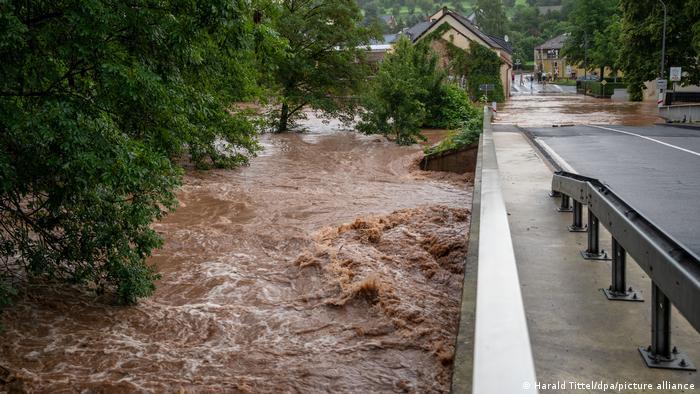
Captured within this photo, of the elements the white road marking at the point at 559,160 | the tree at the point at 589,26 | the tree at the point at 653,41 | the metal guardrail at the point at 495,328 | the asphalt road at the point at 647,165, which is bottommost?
the asphalt road at the point at 647,165

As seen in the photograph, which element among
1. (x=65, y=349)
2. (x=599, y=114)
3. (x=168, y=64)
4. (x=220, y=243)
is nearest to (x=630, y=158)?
(x=220, y=243)

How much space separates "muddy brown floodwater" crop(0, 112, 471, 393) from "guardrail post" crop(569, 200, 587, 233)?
1.66 m

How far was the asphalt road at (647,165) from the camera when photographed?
30.0ft

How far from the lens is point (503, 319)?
9.95 feet

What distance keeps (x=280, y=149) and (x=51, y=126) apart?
22772 millimetres

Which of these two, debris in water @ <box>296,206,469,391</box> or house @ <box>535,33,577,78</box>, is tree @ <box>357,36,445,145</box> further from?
house @ <box>535,33,577,78</box>

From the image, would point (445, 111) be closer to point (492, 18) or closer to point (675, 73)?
point (675, 73)

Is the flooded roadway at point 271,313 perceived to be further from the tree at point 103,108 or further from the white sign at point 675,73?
the white sign at point 675,73

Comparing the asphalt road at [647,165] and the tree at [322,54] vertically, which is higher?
the tree at [322,54]

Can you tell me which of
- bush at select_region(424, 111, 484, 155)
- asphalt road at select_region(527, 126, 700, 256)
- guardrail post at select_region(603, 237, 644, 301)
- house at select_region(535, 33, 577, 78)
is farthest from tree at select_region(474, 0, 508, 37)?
guardrail post at select_region(603, 237, 644, 301)

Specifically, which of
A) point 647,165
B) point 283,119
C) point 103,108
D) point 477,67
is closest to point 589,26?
point 477,67

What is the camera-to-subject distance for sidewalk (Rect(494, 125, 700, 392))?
165 inches

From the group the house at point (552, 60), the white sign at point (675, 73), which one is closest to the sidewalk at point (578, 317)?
the white sign at point (675, 73)

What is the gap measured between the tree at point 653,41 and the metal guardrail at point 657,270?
1684 inches
